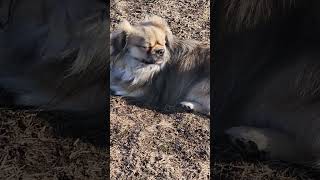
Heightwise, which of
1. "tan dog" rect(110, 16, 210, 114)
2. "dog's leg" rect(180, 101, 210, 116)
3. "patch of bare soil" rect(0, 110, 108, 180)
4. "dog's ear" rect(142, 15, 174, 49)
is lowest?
"patch of bare soil" rect(0, 110, 108, 180)

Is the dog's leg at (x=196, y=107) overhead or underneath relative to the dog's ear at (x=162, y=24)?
underneath

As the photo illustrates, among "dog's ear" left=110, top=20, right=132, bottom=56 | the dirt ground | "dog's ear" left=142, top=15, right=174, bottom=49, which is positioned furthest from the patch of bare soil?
"dog's ear" left=142, top=15, right=174, bottom=49

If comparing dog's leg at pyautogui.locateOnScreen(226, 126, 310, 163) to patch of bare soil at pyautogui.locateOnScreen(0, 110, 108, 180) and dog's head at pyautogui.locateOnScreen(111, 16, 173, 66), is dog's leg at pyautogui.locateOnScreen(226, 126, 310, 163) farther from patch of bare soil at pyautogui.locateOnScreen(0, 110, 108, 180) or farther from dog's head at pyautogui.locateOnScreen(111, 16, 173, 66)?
patch of bare soil at pyautogui.locateOnScreen(0, 110, 108, 180)

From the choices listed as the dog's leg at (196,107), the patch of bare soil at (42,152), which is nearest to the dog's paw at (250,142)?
the dog's leg at (196,107)

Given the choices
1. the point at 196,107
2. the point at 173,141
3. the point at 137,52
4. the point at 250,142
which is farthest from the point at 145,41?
the point at 250,142

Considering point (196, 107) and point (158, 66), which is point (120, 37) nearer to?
point (158, 66)

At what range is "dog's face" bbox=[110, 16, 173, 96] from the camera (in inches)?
142

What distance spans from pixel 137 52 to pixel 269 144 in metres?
0.83

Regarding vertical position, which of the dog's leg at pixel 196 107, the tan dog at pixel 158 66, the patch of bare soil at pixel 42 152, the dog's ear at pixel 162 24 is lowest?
the patch of bare soil at pixel 42 152

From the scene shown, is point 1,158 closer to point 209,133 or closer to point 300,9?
point 209,133

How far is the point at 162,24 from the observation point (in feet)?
11.9

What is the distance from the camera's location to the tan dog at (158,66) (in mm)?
3607

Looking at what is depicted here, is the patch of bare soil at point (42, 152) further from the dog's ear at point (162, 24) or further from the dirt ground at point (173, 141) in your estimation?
the dog's ear at point (162, 24)

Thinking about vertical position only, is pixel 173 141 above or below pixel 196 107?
below
